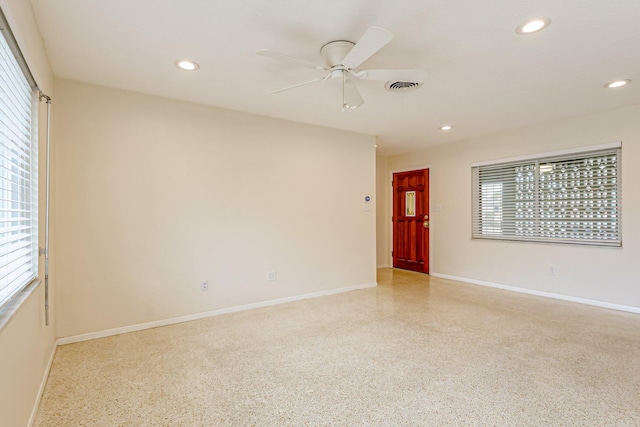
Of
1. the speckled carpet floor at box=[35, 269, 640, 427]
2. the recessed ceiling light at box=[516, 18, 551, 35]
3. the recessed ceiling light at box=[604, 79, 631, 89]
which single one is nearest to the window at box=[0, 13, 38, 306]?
the speckled carpet floor at box=[35, 269, 640, 427]

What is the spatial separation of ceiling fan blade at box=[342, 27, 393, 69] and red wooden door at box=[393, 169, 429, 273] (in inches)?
170

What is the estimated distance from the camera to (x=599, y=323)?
337cm

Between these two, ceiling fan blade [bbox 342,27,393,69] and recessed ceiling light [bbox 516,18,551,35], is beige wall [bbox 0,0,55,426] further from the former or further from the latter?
recessed ceiling light [bbox 516,18,551,35]

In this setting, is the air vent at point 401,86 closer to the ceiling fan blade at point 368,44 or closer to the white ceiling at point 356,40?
the white ceiling at point 356,40

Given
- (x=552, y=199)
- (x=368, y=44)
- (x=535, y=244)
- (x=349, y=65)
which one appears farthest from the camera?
(x=535, y=244)

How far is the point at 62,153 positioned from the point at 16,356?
205 cm

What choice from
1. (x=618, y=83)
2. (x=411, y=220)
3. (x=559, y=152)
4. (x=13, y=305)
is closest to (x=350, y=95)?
(x=13, y=305)

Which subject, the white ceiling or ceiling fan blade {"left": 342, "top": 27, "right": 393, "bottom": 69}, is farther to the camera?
the white ceiling

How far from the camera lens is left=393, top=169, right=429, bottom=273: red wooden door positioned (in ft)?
20.1

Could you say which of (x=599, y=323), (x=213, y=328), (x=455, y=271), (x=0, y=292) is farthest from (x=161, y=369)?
(x=455, y=271)

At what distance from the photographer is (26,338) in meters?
1.74

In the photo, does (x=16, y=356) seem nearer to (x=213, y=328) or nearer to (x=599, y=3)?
(x=213, y=328)

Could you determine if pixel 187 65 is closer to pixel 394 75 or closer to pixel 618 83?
pixel 394 75

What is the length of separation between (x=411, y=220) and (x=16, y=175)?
5.85 meters
